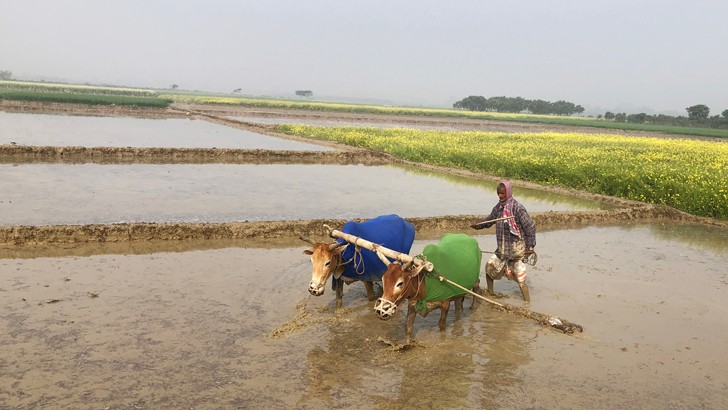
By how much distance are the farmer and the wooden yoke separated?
217 centimetres

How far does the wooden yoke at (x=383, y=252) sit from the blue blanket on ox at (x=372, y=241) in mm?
280

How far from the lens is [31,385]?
5488 millimetres

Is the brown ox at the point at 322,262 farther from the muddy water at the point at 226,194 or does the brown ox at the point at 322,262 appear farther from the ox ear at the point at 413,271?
the muddy water at the point at 226,194

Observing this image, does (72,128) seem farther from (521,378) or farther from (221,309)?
(521,378)

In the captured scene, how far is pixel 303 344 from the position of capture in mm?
6957

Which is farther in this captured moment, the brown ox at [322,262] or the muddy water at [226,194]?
the muddy water at [226,194]

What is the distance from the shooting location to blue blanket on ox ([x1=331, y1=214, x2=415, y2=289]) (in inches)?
296

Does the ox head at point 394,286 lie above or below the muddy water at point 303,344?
above

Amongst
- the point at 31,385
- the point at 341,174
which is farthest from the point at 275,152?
the point at 31,385

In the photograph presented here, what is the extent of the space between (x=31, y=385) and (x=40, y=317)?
1.89 m

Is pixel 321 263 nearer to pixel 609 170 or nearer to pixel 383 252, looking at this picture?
pixel 383 252

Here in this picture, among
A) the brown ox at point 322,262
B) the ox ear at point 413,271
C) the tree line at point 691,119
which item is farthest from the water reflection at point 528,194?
the tree line at point 691,119

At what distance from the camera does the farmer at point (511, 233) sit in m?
8.52

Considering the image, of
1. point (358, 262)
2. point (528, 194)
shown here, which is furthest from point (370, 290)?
point (528, 194)
